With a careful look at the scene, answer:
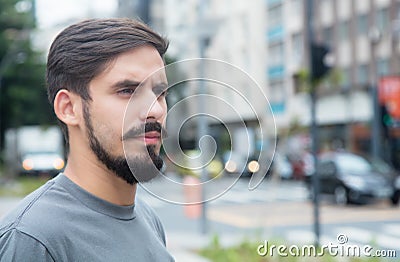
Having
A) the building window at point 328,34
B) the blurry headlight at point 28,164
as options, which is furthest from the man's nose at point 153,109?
the building window at point 328,34

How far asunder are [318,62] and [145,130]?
8801 mm

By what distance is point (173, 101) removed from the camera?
1.72 meters

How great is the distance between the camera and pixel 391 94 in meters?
32.2

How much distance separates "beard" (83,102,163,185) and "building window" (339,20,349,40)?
39.5m

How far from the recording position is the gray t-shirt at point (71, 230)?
151cm

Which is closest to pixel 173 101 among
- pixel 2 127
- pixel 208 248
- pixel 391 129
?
pixel 208 248

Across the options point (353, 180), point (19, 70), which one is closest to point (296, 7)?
point (19, 70)

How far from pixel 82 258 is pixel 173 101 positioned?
1.31 feet

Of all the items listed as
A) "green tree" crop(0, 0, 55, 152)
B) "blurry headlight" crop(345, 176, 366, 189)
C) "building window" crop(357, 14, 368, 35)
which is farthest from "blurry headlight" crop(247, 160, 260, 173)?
"building window" crop(357, 14, 368, 35)

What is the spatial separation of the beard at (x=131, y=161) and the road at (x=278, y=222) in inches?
323

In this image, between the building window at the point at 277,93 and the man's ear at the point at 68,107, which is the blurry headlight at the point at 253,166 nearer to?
the man's ear at the point at 68,107

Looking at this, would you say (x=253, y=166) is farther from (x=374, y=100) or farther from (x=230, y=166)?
(x=374, y=100)

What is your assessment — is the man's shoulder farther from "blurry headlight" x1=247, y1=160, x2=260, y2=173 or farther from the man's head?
"blurry headlight" x1=247, y1=160, x2=260, y2=173

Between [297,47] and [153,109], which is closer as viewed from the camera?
[153,109]
